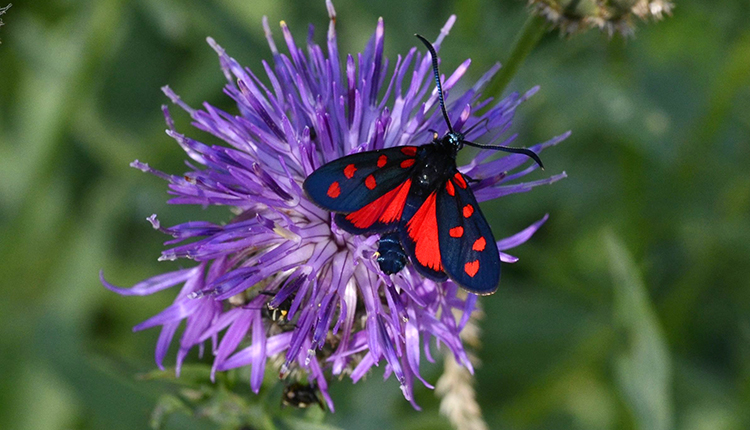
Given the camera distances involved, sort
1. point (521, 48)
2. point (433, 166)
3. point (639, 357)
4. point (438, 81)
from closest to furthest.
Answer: point (433, 166)
point (438, 81)
point (521, 48)
point (639, 357)

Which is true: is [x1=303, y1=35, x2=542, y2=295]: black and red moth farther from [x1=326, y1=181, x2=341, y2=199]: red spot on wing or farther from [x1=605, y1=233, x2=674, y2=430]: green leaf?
[x1=605, y1=233, x2=674, y2=430]: green leaf

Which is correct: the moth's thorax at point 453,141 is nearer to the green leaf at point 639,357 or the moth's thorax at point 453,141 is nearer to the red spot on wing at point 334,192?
the red spot on wing at point 334,192

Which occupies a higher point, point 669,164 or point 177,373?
point 669,164

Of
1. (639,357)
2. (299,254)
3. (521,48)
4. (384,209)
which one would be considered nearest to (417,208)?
(384,209)

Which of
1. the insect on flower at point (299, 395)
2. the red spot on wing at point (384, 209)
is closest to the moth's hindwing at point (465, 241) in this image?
the red spot on wing at point (384, 209)

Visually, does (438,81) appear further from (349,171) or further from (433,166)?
(349,171)

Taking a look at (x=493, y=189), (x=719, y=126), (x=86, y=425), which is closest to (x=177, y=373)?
(x=493, y=189)

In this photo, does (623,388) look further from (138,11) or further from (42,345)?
(138,11)
